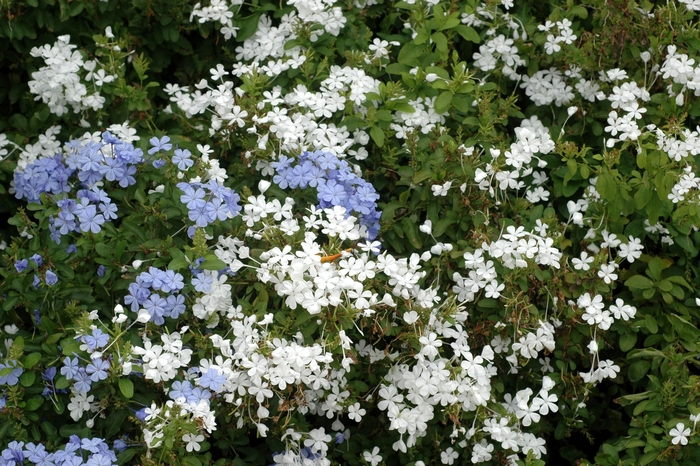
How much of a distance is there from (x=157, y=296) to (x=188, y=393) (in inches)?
13.7

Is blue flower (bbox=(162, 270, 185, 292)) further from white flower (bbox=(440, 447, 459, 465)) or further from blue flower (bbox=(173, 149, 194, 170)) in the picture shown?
white flower (bbox=(440, 447, 459, 465))

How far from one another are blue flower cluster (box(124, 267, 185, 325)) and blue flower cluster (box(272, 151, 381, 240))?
0.57 m

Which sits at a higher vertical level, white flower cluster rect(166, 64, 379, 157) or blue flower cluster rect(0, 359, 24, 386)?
white flower cluster rect(166, 64, 379, 157)

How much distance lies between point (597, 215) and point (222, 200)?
1485 mm

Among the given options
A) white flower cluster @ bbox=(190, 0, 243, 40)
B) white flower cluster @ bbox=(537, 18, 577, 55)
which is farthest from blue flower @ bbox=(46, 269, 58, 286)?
white flower cluster @ bbox=(537, 18, 577, 55)

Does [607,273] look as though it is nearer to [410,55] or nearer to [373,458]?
[373,458]

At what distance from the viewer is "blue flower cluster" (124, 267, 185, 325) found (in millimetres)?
2812

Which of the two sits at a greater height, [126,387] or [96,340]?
[96,340]

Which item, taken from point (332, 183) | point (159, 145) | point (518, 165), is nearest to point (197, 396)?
point (332, 183)

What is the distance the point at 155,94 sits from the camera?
4137 millimetres

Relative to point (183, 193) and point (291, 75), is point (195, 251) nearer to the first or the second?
point (183, 193)

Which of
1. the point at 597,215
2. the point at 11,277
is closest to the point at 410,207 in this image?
the point at 597,215

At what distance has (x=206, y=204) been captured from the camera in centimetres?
294

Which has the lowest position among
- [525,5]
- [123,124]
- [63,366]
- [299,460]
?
[299,460]
